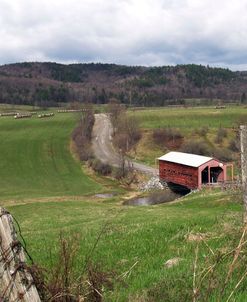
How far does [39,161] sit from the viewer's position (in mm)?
89250

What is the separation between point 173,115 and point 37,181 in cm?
6531

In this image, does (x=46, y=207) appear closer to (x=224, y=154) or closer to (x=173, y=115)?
(x=224, y=154)

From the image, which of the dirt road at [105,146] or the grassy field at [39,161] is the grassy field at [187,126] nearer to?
the dirt road at [105,146]

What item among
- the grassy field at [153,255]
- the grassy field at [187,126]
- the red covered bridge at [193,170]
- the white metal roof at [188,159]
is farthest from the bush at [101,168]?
the grassy field at [153,255]

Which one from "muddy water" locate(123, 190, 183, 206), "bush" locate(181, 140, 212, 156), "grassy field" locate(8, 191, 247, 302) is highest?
"grassy field" locate(8, 191, 247, 302)

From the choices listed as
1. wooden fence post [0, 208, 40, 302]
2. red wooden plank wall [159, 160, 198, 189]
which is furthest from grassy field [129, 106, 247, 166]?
wooden fence post [0, 208, 40, 302]

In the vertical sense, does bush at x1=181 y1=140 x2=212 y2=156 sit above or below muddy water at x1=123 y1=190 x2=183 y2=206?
above

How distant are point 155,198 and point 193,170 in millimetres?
6273

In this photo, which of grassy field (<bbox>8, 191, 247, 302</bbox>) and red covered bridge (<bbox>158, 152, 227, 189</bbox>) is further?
red covered bridge (<bbox>158, 152, 227, 189</bbox>)

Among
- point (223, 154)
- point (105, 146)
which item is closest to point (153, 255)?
point (223, 154)

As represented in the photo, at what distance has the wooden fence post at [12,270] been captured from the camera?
3.47 meters

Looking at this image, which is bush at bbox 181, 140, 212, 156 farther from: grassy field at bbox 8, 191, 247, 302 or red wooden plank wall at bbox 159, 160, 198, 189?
grassy field at bbox 8, 191, 247, 302

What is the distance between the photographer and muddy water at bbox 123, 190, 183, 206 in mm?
56250

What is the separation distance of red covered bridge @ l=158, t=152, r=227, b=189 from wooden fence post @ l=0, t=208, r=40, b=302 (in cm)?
5266
